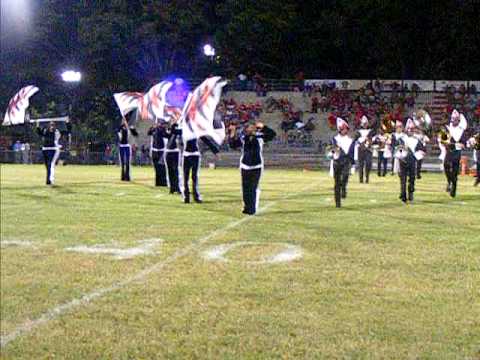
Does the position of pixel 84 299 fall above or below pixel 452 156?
below

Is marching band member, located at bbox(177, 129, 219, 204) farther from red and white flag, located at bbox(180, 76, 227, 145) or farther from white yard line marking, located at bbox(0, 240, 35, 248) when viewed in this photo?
white yard line marking, located at bbox(0, 240, 35, 248)

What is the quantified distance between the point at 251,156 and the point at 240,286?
7129 mm

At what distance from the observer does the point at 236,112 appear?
44750 millimetres

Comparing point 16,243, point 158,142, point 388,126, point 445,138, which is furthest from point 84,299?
point 388,126

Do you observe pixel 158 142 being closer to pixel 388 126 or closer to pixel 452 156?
pixel 452 156

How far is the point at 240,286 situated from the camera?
8227 mm

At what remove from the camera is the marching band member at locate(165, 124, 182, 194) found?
19609 mm

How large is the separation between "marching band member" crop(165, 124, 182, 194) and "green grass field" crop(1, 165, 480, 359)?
3876 mm

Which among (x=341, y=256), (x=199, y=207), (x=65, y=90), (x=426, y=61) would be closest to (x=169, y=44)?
(x=65, y=90)

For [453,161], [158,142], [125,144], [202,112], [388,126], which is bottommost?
[453,161]

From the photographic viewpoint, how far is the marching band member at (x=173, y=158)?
19609 mm

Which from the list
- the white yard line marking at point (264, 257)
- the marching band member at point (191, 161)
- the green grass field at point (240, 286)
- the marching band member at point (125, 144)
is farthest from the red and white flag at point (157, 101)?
the white yard line marking at point (264, 257)

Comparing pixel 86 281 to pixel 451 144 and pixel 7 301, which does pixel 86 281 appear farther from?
pixel 451 144

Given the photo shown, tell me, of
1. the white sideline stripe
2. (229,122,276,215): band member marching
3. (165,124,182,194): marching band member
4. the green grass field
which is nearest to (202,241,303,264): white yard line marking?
the green grass field
